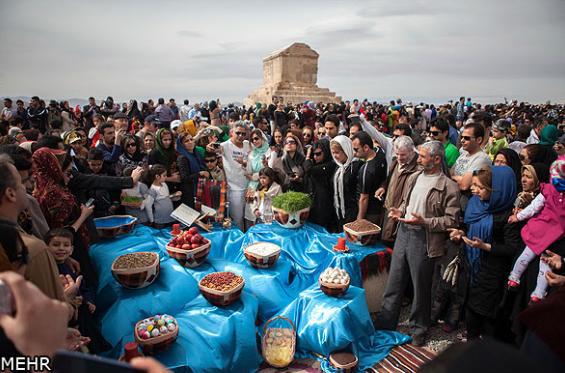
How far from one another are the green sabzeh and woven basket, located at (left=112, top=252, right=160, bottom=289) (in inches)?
69.0

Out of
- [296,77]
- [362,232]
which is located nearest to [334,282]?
[362,232]

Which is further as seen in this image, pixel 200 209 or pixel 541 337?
pixel 200 209

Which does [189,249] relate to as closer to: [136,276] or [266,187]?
[136,276]

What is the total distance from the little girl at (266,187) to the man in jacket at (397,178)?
1491mm

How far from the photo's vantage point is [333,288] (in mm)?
3402

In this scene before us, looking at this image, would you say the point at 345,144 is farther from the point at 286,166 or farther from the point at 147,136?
the point at 147,136

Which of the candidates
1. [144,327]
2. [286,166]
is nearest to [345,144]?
[286,166]

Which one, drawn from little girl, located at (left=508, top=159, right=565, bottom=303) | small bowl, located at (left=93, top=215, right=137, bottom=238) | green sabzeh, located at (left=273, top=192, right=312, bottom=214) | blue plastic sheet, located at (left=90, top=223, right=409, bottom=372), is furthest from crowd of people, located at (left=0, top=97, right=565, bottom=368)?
green sabzeh, located at (left=273, top=192, right=312, bottom=214)

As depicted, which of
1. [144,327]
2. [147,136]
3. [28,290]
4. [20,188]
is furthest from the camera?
[147,136]

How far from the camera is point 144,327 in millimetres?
2824

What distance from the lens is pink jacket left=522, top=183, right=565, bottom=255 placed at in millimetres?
2648

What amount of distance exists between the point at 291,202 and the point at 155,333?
2.27 meters

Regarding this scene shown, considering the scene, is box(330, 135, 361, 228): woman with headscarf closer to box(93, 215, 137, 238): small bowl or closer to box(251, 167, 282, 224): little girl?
box(251, 167, 282, 224): little girl

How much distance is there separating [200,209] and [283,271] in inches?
72.4
